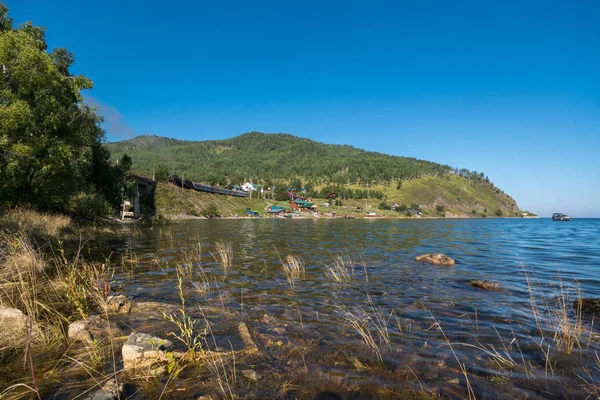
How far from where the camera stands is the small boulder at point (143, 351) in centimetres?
549

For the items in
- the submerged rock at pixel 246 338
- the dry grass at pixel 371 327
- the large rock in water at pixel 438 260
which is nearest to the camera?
the submerged rock at pixel 246 338

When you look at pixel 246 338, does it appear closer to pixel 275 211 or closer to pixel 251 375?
pixel 251 375

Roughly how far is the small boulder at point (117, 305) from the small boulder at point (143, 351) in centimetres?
324

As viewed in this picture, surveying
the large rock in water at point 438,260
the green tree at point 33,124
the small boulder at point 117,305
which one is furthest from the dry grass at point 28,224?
the large rock in water at point 438,260

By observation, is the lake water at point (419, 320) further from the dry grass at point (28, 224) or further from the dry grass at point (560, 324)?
the dry grass at point (28, 224)

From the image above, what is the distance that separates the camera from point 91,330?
22.4 feet

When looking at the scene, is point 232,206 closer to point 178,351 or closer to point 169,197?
point 169,197

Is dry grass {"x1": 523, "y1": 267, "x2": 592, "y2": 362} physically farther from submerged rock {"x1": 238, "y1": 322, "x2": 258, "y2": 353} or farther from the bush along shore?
submerged rock {"x1": 238, "y1": 322, "x2": 258, "y2": 353}

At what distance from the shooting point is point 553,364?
21.6 ft

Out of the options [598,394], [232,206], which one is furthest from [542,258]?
[232,206]

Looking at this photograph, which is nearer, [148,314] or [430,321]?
[148,314]

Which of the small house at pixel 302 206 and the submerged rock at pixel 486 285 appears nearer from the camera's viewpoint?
the submerged rock at pixel 486 285

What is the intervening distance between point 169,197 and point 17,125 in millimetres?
101815

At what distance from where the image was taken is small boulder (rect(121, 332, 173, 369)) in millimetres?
5492
